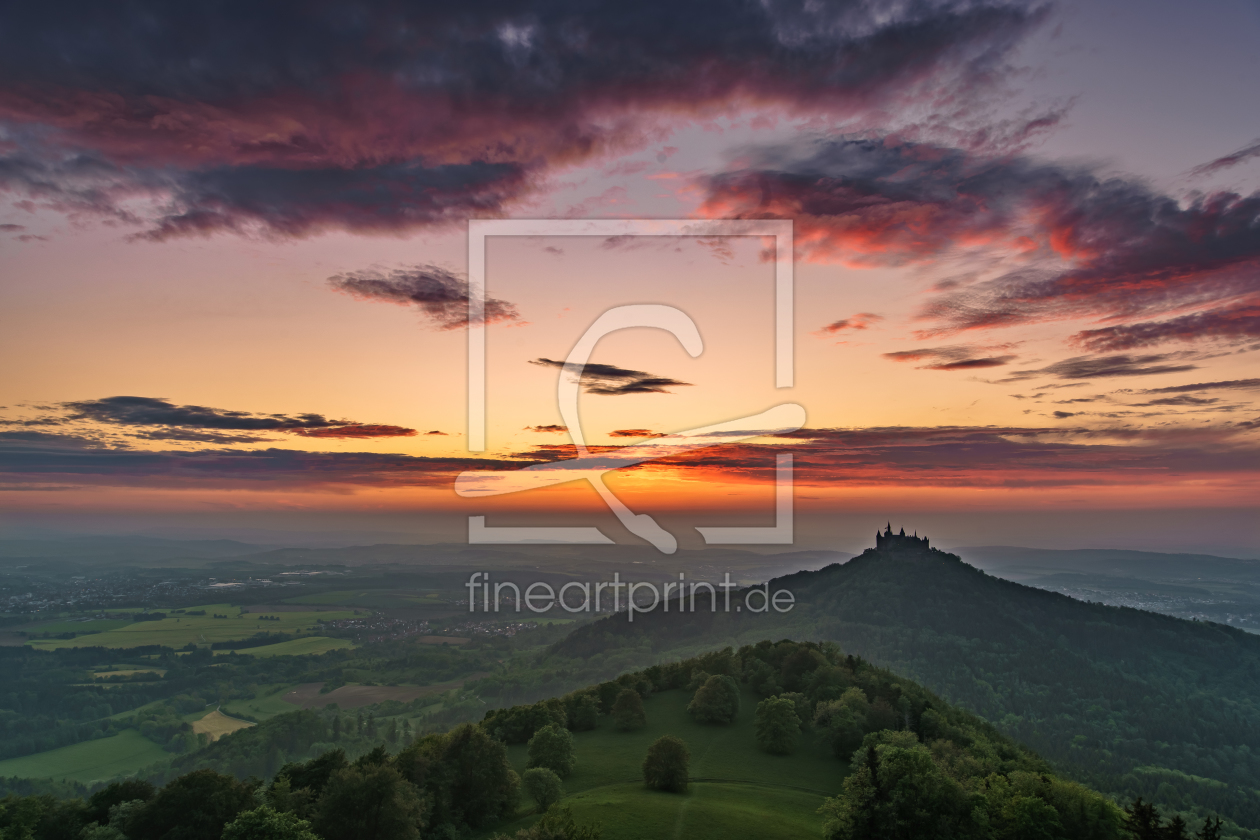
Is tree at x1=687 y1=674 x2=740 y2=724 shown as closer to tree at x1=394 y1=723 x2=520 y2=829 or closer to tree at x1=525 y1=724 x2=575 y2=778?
tree at x1=525 y1=724 x2=575 y2=778

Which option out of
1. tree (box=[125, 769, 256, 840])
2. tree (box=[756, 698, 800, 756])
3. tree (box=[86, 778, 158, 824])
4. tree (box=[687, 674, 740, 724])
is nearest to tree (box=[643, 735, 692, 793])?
tree (box=[756, 698, 800, 756])

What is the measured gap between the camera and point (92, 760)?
147 meters

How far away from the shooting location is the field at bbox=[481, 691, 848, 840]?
5491cm

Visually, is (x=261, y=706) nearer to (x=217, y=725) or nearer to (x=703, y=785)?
(x=217, y=725)

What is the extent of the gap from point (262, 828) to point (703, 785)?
151ft

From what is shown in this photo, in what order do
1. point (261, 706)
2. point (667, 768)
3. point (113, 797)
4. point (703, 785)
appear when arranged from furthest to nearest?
point (261, 706)
point (703, 785)
point (667, 768)
point (113, 797)

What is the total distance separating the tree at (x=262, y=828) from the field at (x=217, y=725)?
15186 cm

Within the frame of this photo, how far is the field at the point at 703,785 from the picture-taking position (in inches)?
2162

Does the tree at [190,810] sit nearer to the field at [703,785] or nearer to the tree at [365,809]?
the tree at [365,809]

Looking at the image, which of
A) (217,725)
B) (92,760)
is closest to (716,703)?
(92,760)

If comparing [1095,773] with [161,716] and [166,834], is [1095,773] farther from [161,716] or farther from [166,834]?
[161,716]

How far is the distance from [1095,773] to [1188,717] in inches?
3604

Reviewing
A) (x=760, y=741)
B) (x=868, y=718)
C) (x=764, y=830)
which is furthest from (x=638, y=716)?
(x=764, y=830)

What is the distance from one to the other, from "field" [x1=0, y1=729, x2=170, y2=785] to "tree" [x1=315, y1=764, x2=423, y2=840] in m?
130
